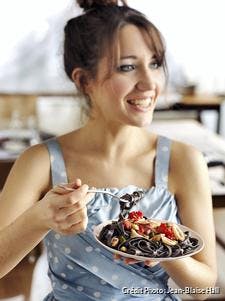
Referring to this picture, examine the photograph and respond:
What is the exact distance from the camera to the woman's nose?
110 centimetres

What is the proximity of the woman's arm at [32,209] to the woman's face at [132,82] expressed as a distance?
0.62 ft

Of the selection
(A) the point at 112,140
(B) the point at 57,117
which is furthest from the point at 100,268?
(B) the point at 57,117

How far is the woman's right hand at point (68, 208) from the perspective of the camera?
85 centimetres

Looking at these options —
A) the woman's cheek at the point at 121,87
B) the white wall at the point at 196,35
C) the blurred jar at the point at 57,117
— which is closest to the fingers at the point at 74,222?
the woman's cheek at the point at 121,87

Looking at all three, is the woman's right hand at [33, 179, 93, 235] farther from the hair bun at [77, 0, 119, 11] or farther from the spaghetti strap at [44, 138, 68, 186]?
the hair bun at [77, 0, 119, 11]

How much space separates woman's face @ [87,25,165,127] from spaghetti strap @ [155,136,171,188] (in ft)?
0.39

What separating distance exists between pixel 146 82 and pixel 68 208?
1.15ft

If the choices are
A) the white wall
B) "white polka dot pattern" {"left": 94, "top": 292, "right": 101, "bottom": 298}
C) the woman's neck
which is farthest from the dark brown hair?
the white wall

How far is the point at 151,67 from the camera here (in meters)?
1.13

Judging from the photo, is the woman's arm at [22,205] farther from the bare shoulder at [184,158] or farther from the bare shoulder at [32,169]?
the bare shoulder at [184,158]

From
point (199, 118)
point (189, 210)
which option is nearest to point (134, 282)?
point (189, 210)

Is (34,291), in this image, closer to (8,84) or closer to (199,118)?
(199,118)

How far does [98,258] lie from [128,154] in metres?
0.25

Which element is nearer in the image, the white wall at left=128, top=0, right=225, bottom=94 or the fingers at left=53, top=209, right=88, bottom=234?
the fingers at left=53, top=209, right=88, bottom=234
